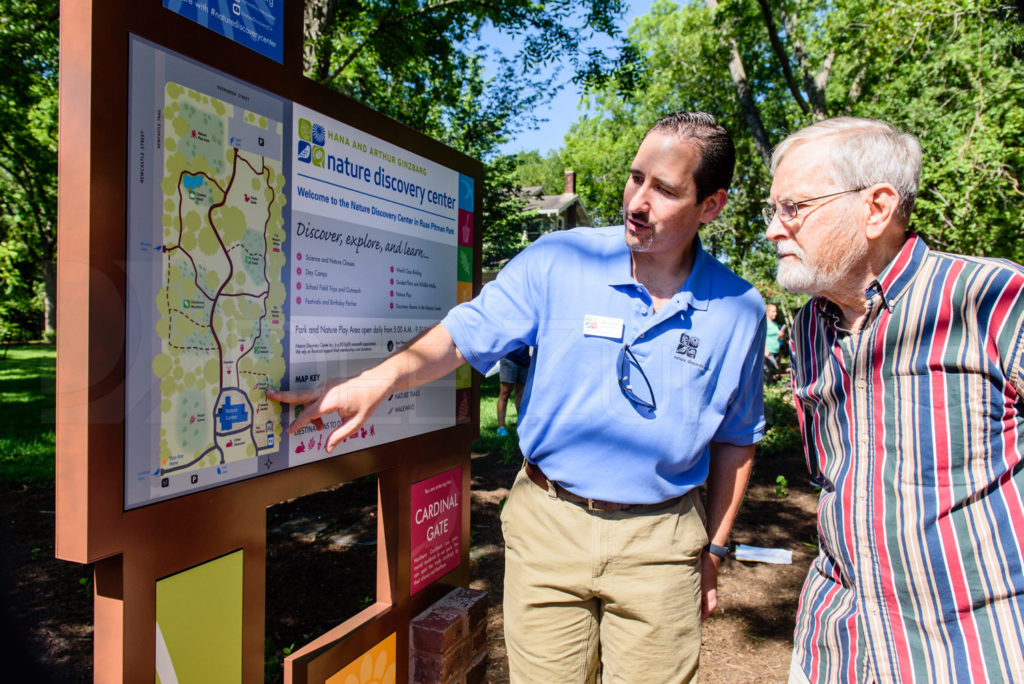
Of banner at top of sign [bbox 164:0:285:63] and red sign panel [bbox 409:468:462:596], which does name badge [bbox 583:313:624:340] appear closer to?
red sign panel [bbox 409:468:462:596]

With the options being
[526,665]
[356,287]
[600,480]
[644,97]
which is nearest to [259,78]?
[356,287]

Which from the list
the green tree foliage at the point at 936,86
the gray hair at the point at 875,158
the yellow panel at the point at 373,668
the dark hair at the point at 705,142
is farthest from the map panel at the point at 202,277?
the green tree foliage at the point at 936,86

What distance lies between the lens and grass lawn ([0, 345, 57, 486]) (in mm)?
6141

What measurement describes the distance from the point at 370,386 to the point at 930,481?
1367mm

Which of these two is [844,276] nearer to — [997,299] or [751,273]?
[997,299]

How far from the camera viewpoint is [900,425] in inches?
60.5

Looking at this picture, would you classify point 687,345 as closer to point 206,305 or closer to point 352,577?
point 206,305

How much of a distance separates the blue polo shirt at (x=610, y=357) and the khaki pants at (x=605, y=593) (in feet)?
0.34

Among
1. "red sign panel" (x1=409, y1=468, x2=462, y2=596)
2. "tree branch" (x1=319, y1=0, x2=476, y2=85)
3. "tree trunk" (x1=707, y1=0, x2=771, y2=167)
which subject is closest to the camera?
"red sign panel" (x1=409, y1=468, x2=462, y2=596)

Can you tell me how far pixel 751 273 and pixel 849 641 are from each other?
526 inches

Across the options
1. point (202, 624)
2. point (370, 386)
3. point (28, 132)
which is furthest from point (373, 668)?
point (28, 132)

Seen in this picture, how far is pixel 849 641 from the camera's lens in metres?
1.61

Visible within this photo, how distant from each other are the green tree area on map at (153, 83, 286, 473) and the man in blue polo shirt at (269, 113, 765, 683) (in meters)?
0.19

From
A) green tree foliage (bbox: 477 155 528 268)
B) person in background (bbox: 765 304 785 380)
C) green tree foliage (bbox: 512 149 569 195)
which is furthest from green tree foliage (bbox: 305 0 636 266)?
green tree foliage (bbox: 512 149 569 195)
